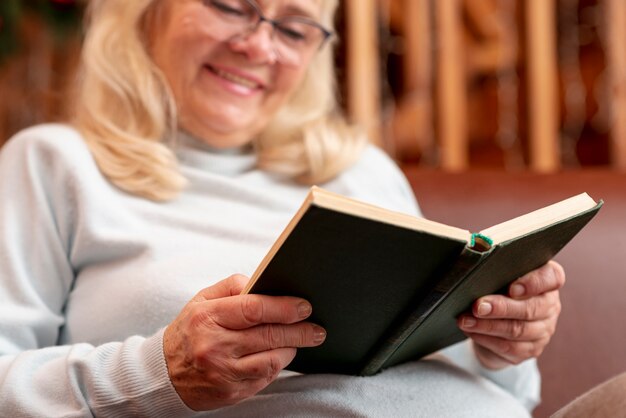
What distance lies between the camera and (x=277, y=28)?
1.13 meters

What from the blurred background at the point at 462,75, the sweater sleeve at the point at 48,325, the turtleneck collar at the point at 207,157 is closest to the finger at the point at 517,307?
the sweater sleeve at the point at 48,325

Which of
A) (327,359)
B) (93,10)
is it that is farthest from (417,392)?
(93,10)

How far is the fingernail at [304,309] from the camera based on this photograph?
66 centimetres

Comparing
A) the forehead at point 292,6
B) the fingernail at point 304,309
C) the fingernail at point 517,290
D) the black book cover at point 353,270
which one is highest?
the forehead at point 292,6

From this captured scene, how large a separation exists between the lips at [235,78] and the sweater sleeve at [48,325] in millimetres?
227

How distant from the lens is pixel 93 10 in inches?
48.4

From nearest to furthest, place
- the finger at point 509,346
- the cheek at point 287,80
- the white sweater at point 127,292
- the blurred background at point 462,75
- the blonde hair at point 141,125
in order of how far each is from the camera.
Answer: the white sweater at point 127,292 < the finger at point 509,346 < the blonde hair at point 141,125 < the cheek at point 287,80 < the blurred background at point 462,75

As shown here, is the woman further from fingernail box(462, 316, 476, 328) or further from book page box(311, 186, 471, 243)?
book page box(311, 186, 471, 243)

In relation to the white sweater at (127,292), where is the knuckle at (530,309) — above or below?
above

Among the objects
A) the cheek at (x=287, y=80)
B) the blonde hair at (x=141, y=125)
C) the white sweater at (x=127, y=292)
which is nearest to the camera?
the white sweater at (x=127, y=292)

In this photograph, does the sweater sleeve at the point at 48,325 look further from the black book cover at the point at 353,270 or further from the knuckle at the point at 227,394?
the black book cover at the point at 353,270

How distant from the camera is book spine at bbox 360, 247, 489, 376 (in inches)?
26.3

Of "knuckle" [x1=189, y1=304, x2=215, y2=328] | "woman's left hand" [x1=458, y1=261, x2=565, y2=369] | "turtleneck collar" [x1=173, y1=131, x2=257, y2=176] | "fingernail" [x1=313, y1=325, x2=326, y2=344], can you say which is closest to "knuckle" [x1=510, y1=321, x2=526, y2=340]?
"woman's left hand" [x1=458, y1=261, x2=565, y2=369]

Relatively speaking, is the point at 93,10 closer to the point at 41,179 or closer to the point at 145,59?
the point at 145,59
